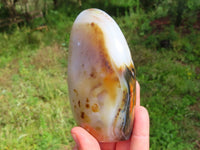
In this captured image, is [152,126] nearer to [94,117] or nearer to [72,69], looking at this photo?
[94,117]

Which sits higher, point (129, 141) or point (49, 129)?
point (129, 141)

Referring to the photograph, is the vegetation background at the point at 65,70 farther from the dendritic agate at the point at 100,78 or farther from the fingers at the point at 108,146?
the dendritic agate at the point at 100,78

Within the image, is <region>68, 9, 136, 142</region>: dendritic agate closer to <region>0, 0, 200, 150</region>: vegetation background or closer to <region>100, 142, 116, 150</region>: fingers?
<region>100, 142, 116, 150</region>: fingers

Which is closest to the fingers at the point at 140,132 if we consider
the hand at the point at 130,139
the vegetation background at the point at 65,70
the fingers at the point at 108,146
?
the hand at the point at 130,139

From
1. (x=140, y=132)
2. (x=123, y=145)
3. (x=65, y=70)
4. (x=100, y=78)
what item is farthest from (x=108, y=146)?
(x=65, y=70)

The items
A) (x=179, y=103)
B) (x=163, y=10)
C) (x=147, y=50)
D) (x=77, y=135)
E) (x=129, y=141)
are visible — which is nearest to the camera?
(x=77, y=135)

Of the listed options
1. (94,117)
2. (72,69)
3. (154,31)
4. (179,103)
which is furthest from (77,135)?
(154,31)

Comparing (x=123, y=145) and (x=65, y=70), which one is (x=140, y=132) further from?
(x=65, y=70)
